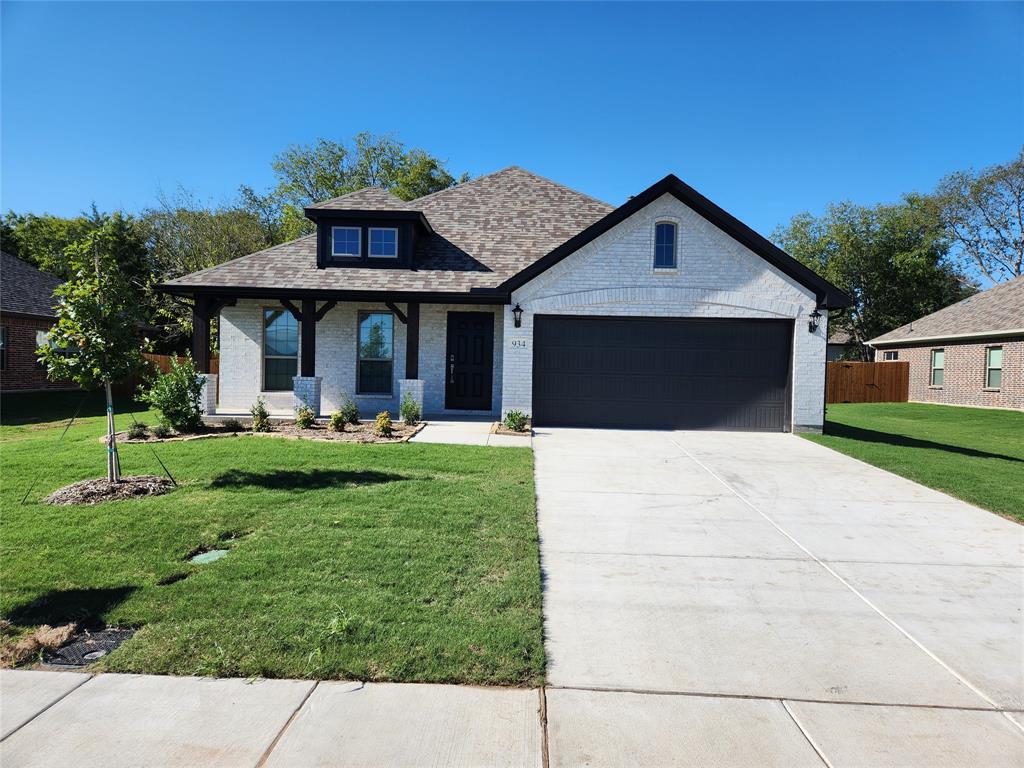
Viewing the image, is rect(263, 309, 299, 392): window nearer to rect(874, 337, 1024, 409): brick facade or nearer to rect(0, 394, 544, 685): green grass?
rect(0, 394, 544, 685): green grass

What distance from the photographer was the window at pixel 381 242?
1534 centimetres

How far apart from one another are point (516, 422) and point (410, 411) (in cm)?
242

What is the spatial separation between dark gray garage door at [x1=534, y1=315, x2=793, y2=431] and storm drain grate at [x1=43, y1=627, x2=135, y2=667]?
10617 millimetres

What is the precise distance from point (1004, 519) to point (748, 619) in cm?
497

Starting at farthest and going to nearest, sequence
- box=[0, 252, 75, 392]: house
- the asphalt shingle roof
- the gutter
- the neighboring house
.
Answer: the neighboring house → the gutter → box=[0, 252, 75, 392]: house → the asphalt shingle roof

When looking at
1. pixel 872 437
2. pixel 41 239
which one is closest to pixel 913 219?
pixel 872 437

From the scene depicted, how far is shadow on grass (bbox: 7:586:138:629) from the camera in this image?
3750 mm

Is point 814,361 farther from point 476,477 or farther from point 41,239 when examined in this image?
point 41,239

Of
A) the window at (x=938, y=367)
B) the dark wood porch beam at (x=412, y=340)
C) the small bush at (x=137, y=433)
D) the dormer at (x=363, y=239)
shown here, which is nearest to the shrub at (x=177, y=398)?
the small bush at (x=137, y=433)

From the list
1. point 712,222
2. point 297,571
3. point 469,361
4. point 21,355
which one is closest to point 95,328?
point 297,571

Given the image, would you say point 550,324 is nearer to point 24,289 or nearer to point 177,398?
point 177,398

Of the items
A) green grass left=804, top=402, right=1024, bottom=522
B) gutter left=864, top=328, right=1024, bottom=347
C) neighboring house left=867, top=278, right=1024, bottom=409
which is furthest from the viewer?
neighboring house left=867, top=278, right=1024, bottom=409

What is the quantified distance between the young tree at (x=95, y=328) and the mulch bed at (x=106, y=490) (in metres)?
0.19

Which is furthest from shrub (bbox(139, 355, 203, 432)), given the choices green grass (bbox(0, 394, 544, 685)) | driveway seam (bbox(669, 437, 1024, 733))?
driveway seam (bbox(669, 437, 1024, 733))
